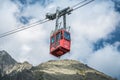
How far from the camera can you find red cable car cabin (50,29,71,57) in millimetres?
41594

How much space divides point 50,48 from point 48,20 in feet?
20.6

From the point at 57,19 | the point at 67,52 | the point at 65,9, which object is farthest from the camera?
the point at 67,52

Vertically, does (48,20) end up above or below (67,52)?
above

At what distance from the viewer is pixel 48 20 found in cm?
3856

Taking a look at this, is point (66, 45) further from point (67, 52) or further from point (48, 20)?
point (48, 20)

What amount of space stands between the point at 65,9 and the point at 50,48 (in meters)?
8.79

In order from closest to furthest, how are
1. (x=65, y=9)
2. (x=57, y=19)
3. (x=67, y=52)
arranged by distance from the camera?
(x=65, y=9)
(x=57, y=19)
(x=67, y=52)

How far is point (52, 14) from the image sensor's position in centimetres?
3941

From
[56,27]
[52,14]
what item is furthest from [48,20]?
[56,27]

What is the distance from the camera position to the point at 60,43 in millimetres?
41938

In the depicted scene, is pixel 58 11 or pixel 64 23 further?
pixel 64 23

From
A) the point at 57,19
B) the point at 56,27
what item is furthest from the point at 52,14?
the point at 56,27

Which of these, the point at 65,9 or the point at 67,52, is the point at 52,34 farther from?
the point at 65,9

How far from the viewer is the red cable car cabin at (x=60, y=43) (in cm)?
4159
